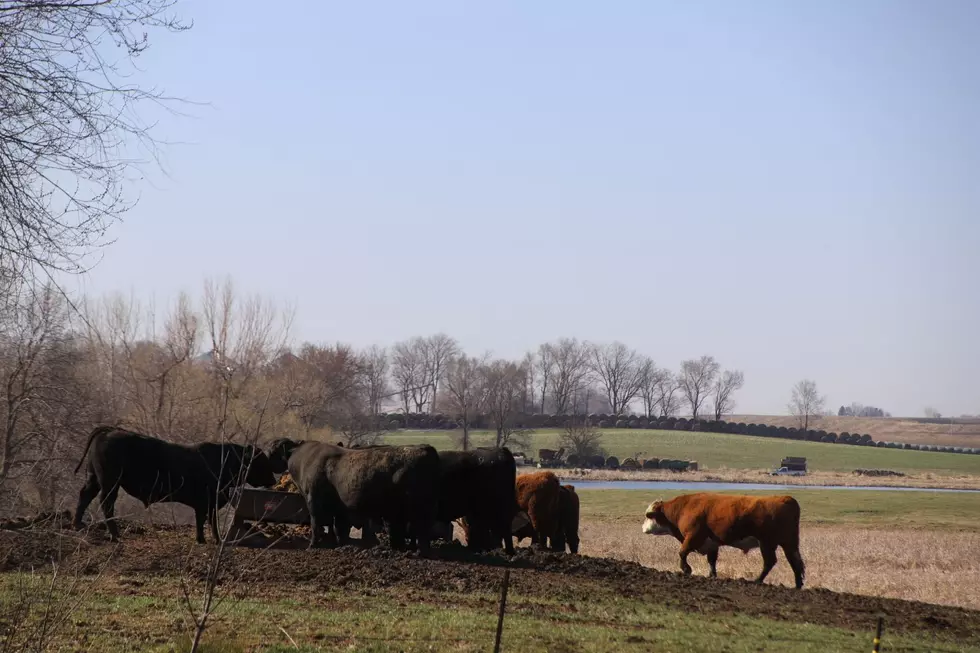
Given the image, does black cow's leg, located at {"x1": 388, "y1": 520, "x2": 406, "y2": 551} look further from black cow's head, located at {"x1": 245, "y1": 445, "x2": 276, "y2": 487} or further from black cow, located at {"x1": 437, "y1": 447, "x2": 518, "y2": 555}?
black cow's head, located at {"x1": 245, "y1": 445, "x2": 276, "y2": 487}

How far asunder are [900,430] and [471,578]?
557 feet

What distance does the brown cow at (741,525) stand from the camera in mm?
22484

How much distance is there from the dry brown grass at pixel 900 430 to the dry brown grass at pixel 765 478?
66395 millimetres

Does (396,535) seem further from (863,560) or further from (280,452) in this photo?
(863,560)

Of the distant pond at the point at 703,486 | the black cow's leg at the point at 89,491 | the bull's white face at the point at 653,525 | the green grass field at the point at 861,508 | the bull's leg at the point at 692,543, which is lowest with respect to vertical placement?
the distant pond at the point at 703,486

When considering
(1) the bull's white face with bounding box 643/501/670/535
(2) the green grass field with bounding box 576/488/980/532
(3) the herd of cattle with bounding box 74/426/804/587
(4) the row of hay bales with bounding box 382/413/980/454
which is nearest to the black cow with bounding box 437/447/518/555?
(3) the herd of cattle with bounding box 74/426/804/587

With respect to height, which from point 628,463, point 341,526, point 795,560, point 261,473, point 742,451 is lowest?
point 628,463

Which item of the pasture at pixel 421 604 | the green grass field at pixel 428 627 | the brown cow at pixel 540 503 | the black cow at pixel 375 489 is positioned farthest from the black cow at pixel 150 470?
the brown cow at pixel 540 503

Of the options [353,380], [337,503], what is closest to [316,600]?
[337,503]

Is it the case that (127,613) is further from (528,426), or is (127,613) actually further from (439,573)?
(528,426)

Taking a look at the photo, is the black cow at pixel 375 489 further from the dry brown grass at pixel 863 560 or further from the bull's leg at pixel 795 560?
the dry brown grass at pixel 863 560

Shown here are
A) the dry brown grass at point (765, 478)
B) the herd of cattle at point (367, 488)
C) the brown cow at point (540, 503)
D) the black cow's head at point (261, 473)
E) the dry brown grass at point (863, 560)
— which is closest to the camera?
the herd of cattle at point (367, 488)

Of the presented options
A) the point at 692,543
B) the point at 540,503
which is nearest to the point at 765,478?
the point at 692,543

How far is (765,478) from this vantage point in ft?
272
